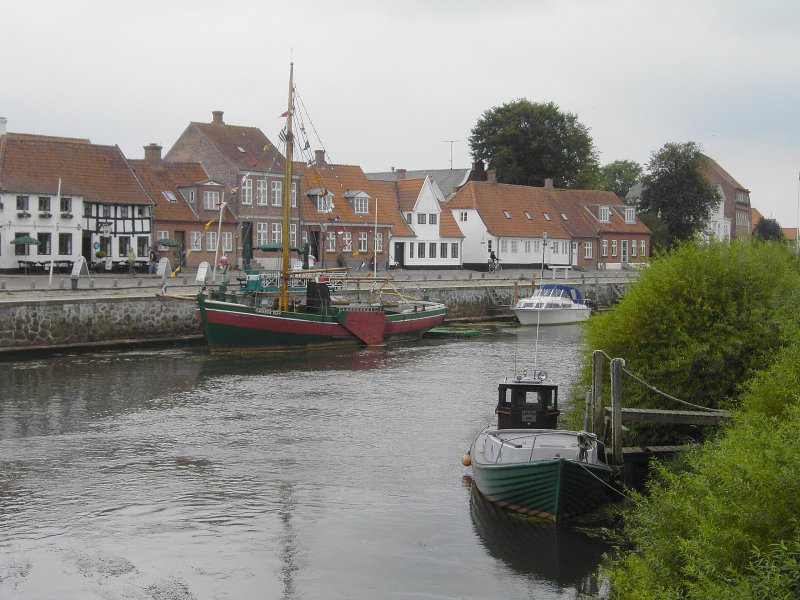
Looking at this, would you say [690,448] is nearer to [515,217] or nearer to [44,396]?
[44,396]

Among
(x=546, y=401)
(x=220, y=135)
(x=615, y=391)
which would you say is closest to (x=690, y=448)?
(x=615, y=391)

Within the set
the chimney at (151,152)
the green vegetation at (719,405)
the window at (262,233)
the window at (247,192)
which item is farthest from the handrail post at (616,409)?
the chimney at (151,152)

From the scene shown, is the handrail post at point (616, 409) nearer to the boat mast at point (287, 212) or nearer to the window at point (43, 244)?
the boat mast at point (287, 212)

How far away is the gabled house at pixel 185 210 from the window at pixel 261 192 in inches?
100

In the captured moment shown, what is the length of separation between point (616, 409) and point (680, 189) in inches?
3177

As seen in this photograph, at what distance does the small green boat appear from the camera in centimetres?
1605

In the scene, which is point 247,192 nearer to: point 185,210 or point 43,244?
point 185,210

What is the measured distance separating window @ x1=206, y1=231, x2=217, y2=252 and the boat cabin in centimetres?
4572

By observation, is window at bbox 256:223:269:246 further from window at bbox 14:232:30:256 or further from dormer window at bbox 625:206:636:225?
dormer window at bbox 625:206:636:225

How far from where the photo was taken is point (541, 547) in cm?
1565

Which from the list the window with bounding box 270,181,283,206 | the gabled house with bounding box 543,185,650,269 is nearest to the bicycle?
the gabled house with bounding box 543,185,650,269

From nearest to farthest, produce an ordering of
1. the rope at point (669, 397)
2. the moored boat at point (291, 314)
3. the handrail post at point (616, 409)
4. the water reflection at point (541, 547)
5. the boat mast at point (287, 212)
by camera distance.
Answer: the water reflection at point (541, 547) < the handrail post at point (616, 409) < the rope at point (669, 397) < the moored boat at point (291, 314) < the boat mast at point (287, 212)

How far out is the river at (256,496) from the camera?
1435cm

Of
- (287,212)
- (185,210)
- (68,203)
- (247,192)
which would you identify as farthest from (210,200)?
(287,212)
